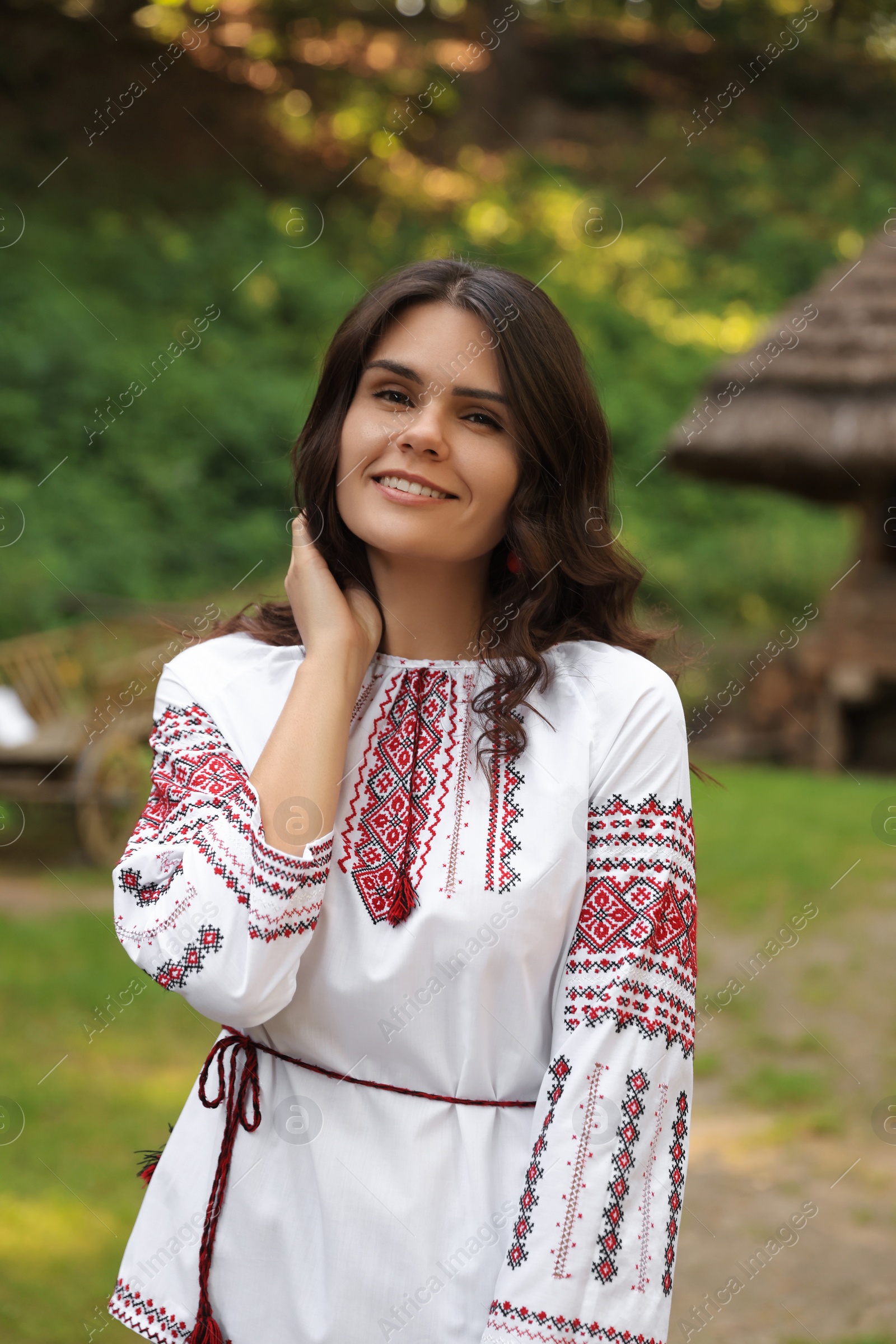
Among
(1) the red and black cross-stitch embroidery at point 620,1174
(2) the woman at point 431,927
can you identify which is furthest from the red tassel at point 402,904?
(1) the red and black cross-stitch embroidery at point 620,1174

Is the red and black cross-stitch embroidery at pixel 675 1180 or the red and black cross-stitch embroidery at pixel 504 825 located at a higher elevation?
the red and black cross-stitch embroidery at pixel 504 825

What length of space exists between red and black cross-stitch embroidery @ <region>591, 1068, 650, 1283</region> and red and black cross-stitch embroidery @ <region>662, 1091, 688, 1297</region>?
3.0 inches

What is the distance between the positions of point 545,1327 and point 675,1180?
238mm

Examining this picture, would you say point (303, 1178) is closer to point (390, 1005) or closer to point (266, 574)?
point (390, 1005)

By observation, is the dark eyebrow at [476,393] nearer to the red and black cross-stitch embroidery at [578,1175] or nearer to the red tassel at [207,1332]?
the red and black cross-stitch embroidery at [578,1175]

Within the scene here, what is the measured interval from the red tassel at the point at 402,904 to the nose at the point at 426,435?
560mm

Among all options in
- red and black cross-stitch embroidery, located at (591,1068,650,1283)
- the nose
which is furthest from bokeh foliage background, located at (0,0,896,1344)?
the nose

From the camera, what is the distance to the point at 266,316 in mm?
12797

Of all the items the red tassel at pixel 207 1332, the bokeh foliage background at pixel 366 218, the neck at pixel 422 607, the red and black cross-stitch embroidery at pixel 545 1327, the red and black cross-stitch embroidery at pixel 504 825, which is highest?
the bokeh foliage background at pixel 366 218

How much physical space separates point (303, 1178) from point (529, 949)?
41 cm

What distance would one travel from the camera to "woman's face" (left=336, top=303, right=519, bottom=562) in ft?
5.58

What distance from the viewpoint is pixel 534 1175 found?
150 centimetres

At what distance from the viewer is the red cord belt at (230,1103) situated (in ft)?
5.20

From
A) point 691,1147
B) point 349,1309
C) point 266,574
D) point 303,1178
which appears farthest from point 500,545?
point 266,574
